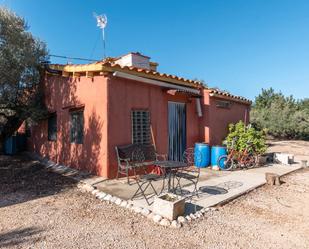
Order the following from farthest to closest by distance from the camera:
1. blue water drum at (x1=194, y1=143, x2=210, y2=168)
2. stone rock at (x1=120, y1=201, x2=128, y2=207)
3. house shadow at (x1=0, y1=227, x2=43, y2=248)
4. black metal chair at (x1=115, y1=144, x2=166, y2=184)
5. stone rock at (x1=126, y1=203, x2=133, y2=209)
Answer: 1. blue water drum at (x1=194, y1=143, x2=210, y2=168)
2. black metal chair at (x1=115, y1=144, x2=166, y2=184)
3. stone rock at (x1=120, y1=201, x2=128, y2=207)
4. stone rock at (x1=126, y1=203, x2=133, y2=209)
5. house shadow at (x1=0, y1=227, x2=43, y2=248)

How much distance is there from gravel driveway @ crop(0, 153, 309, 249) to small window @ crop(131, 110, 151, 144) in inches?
103

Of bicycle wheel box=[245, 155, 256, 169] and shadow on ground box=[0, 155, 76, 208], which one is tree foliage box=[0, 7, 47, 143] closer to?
shadow on ground box=[0, 155, 76, 208]

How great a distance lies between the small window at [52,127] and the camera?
35.8ft

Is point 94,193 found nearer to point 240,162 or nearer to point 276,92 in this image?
point 240,162

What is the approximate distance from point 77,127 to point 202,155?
504 centimetres

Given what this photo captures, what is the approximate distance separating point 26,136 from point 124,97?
920cm

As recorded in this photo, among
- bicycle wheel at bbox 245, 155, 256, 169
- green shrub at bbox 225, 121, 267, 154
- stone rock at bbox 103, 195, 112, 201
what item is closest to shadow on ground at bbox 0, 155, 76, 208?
stone rock at bbox 103, 195, 112, 201

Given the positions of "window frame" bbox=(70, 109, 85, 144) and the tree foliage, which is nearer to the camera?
"window frame" bbox=(70, 109, 85, 144)

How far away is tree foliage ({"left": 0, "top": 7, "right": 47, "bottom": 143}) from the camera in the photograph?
9.64 meters

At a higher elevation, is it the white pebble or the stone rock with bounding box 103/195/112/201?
the stone rock with bounding box 103/195/112/201

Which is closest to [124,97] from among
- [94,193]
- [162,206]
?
[94,193]

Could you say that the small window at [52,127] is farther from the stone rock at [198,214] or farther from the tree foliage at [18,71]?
the stone rock at [198,214]

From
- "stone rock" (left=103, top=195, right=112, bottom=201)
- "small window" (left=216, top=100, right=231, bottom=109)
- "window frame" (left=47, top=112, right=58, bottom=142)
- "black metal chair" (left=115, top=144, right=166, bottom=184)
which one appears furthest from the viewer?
"small window" (left=216, top=100, right=231, bottom=109)

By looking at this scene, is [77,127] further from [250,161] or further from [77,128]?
[250,161]
